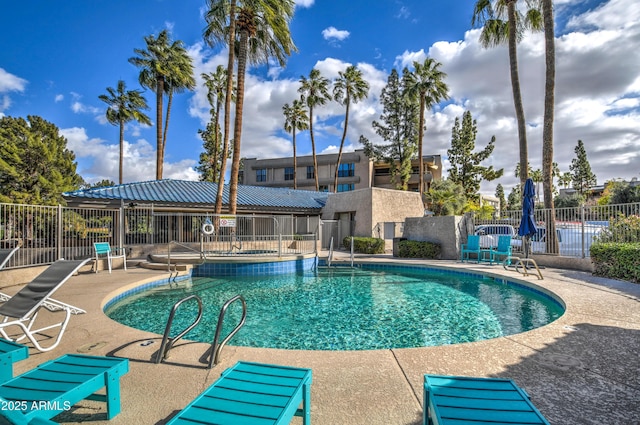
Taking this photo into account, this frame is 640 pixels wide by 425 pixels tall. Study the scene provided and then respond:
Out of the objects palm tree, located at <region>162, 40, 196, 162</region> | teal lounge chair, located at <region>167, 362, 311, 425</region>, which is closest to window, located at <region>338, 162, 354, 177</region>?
palm tree, located at <region>162, 40, 196, 162</region>

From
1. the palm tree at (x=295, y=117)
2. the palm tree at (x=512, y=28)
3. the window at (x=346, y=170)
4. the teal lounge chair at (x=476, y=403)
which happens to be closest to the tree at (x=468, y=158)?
the window at (x=346, y=170)

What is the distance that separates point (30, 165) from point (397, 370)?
24.5 m

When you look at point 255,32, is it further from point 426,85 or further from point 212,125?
point 212,125

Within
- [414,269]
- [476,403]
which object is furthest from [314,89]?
[476,403]

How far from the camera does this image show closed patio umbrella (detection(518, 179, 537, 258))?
11.6 m

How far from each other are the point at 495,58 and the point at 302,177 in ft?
93.7

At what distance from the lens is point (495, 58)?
17.7m

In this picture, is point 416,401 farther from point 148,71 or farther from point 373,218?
point 148,71

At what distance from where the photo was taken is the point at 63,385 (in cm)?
213

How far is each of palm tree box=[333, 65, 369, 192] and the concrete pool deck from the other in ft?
99.8

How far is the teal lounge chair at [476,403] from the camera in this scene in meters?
1.73

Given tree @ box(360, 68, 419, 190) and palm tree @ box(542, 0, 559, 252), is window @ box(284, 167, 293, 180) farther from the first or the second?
palm tree @ box(542, 0, 559, 252)

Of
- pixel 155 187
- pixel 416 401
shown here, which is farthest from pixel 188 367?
pixel 155 187

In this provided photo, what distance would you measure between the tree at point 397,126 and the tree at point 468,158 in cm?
514
